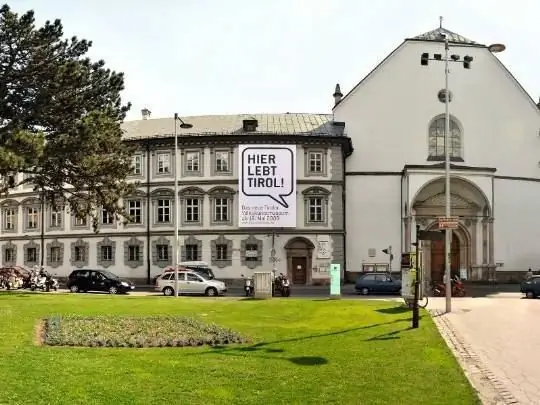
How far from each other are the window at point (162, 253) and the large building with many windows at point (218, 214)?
83mm

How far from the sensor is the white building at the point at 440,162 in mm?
53844

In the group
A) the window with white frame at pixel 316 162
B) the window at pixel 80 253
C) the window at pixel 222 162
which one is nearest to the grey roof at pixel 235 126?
the window with white frame at pixel 316 162

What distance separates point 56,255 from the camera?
5741 cm

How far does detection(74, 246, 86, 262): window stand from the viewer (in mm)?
56009

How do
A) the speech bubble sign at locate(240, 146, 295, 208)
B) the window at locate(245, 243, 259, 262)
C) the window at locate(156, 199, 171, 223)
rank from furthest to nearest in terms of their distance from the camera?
1. the window at locate(156, 199, 171, 223)
2. the window at locate(245, 243, 259, 262)
3. the speech bubble sign at locate(240, 146, 295, 208)

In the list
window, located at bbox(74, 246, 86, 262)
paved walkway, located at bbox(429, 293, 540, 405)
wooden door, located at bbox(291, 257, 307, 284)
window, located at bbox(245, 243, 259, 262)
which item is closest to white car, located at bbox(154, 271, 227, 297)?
window, located at bbox(245, 243, 259, 262)

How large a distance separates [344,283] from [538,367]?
39127 millimetres

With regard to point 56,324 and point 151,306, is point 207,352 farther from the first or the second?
point 151,306

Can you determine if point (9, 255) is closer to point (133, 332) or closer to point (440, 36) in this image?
point (440, 36)

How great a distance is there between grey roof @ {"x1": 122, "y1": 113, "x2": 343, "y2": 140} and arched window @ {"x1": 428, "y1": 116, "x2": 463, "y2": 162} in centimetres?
769

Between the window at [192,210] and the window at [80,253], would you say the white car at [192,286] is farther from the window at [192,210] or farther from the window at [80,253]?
the window at [80,253]

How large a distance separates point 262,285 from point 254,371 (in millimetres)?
22238

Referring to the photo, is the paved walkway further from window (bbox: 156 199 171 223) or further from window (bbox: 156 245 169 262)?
window (bbox: 156 199 171 223)

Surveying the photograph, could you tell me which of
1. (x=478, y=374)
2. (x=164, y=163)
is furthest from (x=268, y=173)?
(x=478, y=374)
